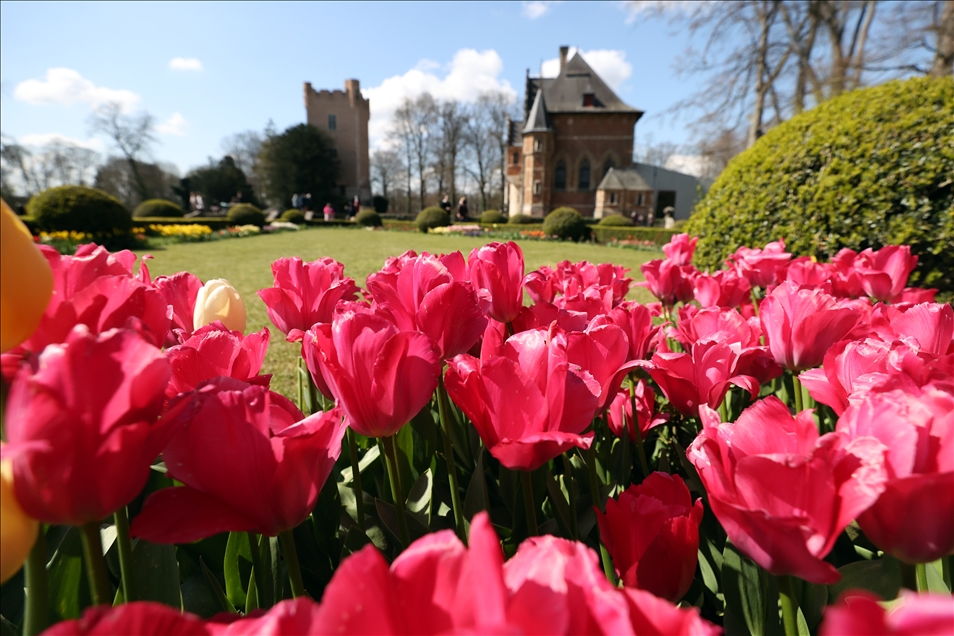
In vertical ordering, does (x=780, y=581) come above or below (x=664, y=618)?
below

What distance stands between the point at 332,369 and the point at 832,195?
15.2ft

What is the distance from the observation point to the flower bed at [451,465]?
14.5 inches

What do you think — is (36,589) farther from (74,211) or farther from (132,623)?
(74,211)

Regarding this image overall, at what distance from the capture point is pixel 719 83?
17.6 metres

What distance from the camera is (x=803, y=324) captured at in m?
1.17

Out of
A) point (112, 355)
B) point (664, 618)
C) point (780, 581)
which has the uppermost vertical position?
point (112, 355)

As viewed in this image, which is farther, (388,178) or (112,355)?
(388,178)

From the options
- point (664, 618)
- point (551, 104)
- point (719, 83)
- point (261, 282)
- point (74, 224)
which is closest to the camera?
point (664, 618)

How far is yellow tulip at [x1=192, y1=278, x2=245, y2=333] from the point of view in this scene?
4.25ft

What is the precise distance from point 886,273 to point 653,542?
1901 millimetres

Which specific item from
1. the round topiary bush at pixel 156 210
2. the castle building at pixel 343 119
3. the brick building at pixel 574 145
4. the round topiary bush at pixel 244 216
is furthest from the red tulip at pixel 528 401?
the castle building at pixel 343 119

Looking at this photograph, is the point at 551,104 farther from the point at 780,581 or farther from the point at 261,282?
the point at 780,581

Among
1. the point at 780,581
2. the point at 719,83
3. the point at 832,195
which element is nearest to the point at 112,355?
the point at 780,581

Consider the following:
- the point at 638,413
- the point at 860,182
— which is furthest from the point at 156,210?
the point at 638,413
